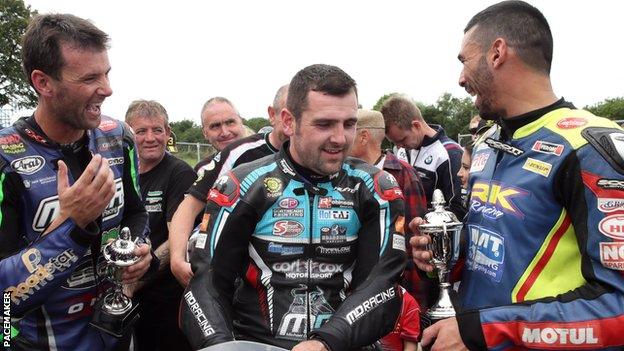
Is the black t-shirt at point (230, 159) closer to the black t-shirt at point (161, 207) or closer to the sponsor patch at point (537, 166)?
Answer: the black t-shirt at point (161, 207)

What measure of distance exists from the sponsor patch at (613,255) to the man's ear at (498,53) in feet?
2.68

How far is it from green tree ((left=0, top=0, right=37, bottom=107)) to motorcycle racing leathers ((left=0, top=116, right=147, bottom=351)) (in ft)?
102

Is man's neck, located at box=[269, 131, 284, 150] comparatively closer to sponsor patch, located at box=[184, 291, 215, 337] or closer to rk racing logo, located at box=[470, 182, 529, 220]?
sponsor patch, located at box=[184, 291, 215, 337]

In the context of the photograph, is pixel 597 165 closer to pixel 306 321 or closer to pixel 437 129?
pixel 306 321

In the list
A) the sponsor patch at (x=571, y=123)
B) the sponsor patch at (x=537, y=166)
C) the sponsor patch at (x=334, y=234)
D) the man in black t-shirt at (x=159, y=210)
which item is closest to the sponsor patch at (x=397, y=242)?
the sponsor patch at (x=334, y=234)

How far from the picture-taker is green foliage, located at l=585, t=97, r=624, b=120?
113 feet

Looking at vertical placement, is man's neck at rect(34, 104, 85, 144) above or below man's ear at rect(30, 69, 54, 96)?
below

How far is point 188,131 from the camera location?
167 feet

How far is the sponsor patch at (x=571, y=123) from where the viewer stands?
1.95m

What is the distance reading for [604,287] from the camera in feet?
5.84

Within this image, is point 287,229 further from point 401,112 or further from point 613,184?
point 401,112

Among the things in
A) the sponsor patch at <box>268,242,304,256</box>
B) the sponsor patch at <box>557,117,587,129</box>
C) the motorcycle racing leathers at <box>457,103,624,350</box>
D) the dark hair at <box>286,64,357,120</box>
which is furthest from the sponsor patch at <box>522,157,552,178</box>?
the sponsor patch at <box>268,242,304,256</box>

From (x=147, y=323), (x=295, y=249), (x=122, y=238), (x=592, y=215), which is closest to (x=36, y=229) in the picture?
(x=122, y=238)

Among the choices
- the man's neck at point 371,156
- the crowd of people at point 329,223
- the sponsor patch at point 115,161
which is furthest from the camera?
the man's neck at point 371,156
